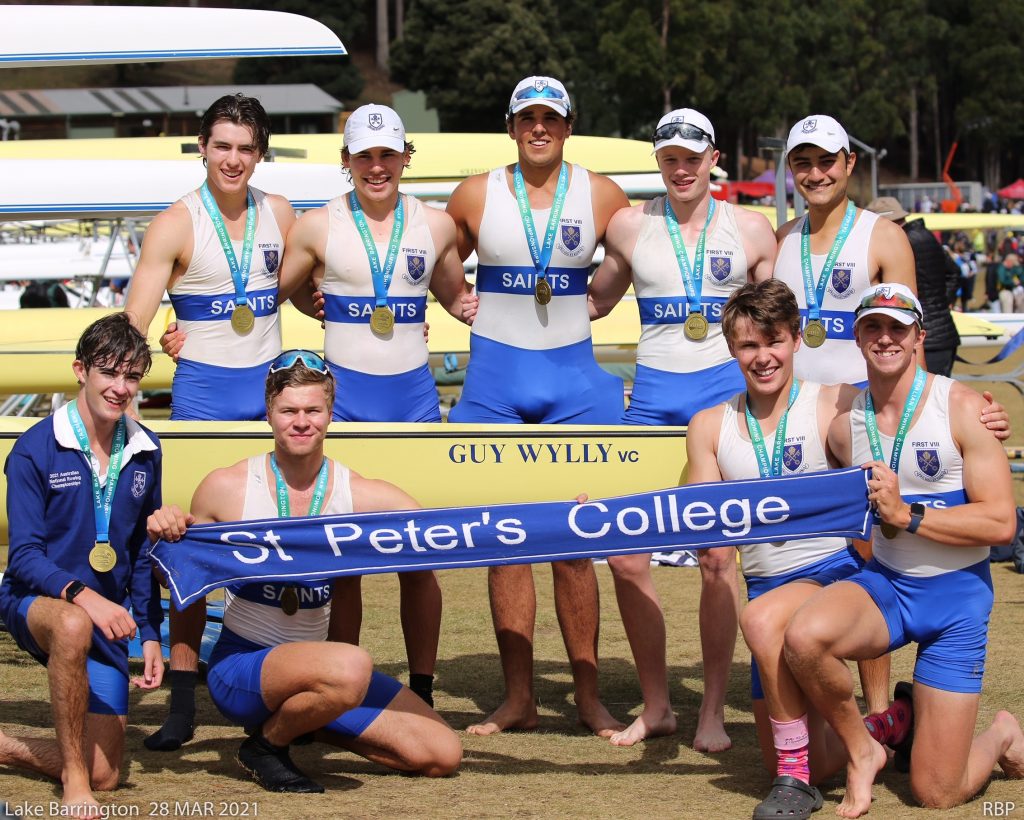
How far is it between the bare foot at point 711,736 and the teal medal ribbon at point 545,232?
167 centimetres

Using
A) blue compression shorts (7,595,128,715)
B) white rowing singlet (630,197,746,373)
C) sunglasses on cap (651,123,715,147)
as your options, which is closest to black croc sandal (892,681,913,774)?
white rowing singlet (630,197,746,373)

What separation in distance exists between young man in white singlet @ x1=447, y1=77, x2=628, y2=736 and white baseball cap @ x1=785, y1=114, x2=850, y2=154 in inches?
28.1

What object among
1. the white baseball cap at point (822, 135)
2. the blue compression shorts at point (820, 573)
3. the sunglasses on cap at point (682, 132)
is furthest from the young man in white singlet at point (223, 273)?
the blue compression shorts at point (820, 573)

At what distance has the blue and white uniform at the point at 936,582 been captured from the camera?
4469mm

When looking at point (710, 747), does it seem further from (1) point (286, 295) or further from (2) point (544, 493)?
(1) point (286, 295)

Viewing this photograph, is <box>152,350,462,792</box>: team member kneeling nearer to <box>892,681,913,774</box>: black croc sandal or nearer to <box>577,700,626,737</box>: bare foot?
<box>577,700,626,737</box>: bare foot

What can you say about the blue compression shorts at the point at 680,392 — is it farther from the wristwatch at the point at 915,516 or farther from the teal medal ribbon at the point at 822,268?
the wristwatch at the point at 915,516

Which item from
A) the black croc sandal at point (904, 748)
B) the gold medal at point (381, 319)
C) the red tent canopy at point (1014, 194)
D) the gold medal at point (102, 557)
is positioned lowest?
the black croc sandal at point (904, 748)

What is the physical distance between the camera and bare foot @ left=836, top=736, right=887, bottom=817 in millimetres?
4367

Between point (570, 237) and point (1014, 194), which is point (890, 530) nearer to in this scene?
point (570, 237)

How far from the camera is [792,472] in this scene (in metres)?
4.73

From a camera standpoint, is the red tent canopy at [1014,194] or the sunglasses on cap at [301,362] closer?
the sunglasses on cap at [301,362]

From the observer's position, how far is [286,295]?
19.0 feet

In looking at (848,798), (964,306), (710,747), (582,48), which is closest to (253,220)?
(710,747)
